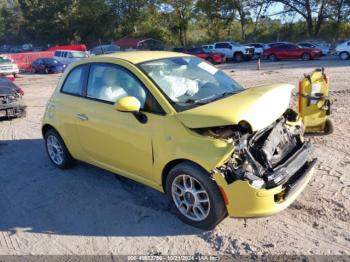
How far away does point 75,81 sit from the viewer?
17.7 ft

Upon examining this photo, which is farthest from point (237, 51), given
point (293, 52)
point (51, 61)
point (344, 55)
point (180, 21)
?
point (180, 21)

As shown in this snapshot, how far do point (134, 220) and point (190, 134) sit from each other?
122cm

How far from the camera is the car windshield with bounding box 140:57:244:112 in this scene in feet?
14.1

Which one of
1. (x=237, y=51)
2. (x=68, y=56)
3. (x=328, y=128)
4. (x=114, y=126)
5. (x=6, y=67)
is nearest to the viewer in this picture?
(x=114, y=126)

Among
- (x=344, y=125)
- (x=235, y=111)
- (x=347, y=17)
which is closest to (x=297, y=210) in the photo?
(x=235, y=111)

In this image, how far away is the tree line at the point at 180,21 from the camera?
46.8 metres

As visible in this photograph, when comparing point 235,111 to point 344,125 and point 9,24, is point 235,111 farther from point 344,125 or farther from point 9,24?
point 9,24

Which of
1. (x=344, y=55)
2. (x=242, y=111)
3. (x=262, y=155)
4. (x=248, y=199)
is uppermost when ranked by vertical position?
(x=242, y=111)

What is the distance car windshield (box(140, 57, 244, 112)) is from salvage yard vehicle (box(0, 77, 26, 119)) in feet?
20.6

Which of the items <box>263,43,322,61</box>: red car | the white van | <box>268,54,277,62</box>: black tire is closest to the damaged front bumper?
<box>263,43,322,61</box>: red car

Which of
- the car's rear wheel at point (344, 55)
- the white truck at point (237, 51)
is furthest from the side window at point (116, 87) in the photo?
the white truck at point (237, 51)

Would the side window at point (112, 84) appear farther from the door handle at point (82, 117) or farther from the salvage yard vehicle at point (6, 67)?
the salvage yard vehicle at point (6, 67)

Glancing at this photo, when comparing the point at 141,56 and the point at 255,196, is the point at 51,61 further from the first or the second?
the point at 255,196

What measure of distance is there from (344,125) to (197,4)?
4679 cm
